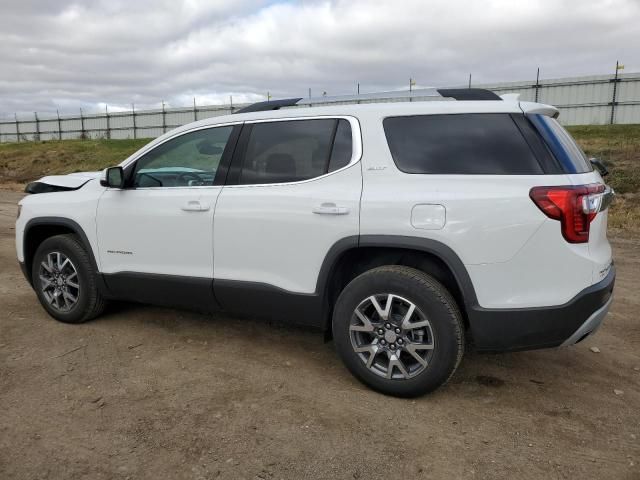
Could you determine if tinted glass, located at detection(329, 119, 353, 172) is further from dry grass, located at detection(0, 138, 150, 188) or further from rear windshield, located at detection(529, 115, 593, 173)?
dry grass, located at detection(0, 138, 150, 188)

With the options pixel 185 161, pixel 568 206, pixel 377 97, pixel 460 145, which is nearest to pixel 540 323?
pixel 568 206

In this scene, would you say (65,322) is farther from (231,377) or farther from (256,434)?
(256,434)

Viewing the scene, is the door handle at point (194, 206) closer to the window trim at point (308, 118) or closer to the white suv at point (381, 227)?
the white suv at point (381, 227)

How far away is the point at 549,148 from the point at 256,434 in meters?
2.23

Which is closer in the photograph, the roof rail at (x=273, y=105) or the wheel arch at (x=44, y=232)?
the roof rail at (x=273, y=105)

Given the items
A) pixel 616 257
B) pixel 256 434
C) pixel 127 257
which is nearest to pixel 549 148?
pixel 256 434

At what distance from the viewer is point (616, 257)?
7.12 meters

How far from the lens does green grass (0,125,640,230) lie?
35.5ft

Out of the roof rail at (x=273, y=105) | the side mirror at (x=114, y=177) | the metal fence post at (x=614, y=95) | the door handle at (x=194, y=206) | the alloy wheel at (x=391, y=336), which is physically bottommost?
the alloy wheel at (x=391, y=336)

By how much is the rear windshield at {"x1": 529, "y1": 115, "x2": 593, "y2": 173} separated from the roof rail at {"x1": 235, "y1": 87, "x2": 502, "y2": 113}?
36cm

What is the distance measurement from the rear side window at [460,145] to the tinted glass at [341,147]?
10.0 inches

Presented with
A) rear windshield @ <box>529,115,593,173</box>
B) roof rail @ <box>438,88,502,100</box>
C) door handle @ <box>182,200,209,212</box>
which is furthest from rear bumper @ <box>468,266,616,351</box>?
door handle @ <box>182,200,209,212</box>

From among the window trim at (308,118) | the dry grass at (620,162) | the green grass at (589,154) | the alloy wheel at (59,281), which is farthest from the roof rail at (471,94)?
the dry grass at (620,162)

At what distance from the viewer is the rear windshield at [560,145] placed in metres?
2.96
